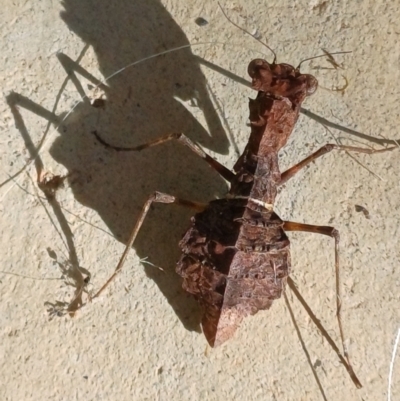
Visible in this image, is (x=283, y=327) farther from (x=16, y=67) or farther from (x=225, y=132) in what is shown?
(x=16, y=67)

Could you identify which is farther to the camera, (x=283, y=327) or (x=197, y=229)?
(x=283, y=327)

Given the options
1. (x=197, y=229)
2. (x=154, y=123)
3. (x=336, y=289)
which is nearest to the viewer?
(x=197, y=229)

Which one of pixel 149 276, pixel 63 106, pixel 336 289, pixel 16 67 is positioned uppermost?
pixel 16 67

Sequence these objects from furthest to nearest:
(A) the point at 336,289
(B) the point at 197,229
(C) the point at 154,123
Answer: (C) the point at 154,123 → (A) the point at 336,289 → (B) the point at 197,229

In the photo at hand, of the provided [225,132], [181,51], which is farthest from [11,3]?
[225,132]

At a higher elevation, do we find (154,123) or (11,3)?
(11,3)

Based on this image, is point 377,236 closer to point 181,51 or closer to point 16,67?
point 181,51
